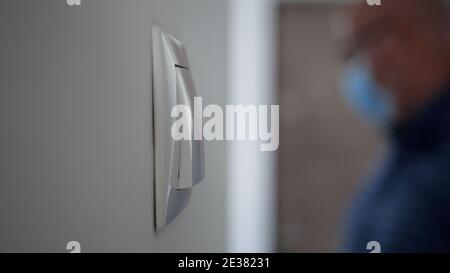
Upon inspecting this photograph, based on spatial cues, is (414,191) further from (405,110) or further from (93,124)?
(93,124)

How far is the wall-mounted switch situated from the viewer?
2.19 ft

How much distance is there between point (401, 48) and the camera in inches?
25.9

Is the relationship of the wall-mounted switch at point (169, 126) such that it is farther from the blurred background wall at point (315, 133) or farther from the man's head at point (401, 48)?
the man's head at point (401, 48)

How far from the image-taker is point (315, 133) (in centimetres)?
69

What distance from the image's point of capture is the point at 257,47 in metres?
0.70

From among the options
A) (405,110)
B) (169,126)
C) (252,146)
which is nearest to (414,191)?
(405,110)

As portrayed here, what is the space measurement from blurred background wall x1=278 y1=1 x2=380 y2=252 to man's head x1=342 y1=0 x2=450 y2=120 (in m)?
0.04

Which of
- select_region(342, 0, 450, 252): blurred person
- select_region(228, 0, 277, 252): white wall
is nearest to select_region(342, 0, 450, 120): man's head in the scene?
select_region(342, 0, 450, 252): blurred person

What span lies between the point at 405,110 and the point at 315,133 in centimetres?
13

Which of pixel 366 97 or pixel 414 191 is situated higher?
pixel 366 97

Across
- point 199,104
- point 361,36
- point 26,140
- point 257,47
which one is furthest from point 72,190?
point 361,36

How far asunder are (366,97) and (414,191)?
0.47ft

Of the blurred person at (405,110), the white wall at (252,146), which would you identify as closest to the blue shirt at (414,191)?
the blurred person at (405,110)

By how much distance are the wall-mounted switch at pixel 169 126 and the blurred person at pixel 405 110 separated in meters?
0.23
